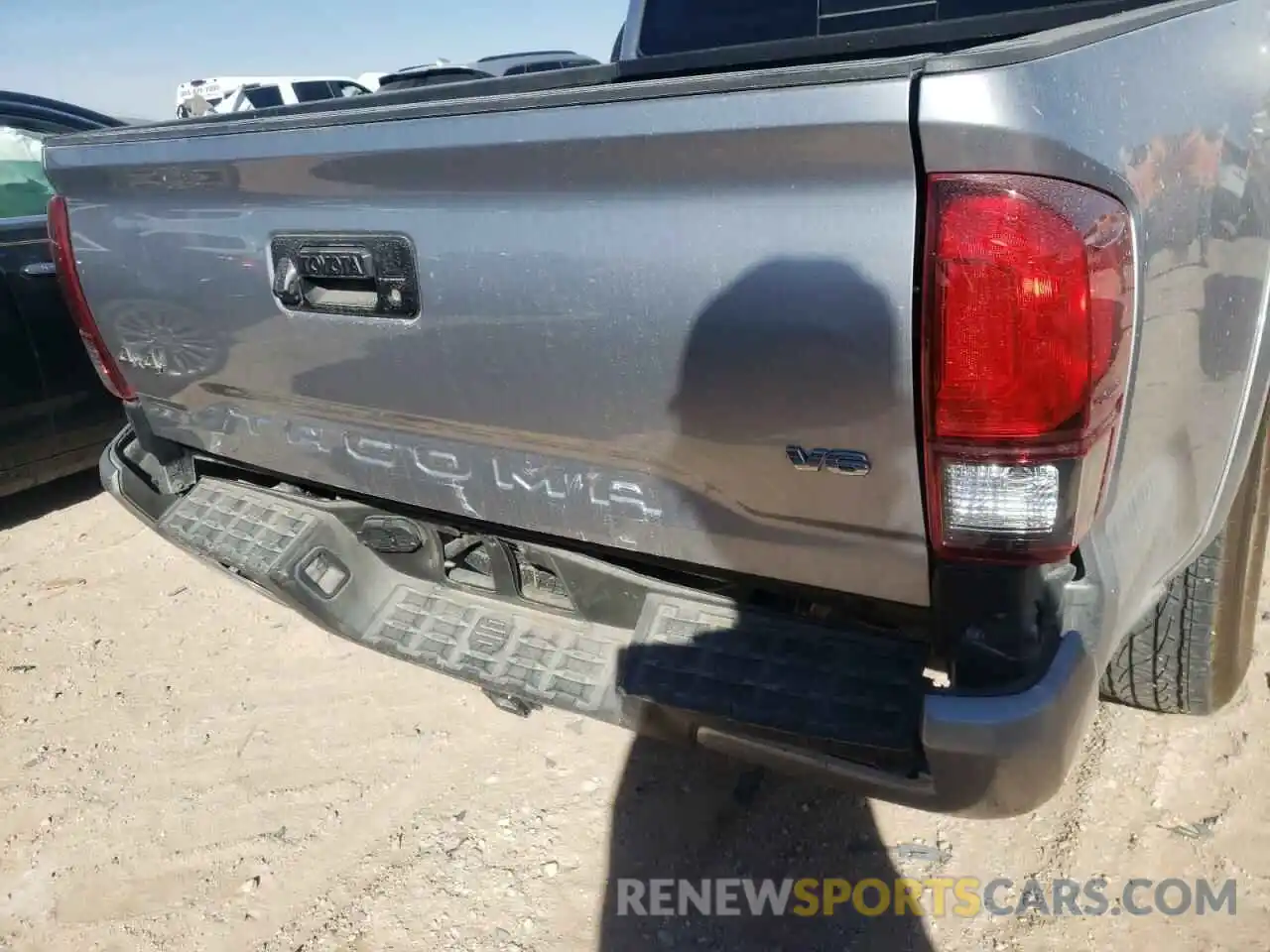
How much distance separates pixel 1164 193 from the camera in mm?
1392

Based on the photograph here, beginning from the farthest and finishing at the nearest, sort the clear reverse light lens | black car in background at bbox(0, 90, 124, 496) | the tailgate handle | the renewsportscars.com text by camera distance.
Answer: black car in background at bbox(0, 90, 124, 496), the renewsportscars.com text, the tailgate handle, the clear reverse light lens

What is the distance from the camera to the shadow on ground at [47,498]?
4.41 metres

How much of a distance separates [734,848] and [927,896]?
44cm

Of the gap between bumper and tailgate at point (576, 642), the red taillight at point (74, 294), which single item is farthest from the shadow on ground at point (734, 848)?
the red taillight at point (74, 294)

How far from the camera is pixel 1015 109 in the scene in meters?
1.15

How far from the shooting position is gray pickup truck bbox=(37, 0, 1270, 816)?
4.11 ft

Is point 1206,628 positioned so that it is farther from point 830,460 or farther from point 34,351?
point 34,351

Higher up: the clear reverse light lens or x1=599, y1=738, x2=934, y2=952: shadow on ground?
the clear reverse light lens

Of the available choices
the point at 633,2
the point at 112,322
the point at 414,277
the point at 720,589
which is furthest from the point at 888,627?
the point at 633,2

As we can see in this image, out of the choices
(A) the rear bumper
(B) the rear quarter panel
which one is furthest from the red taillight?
(B) the rear quarter panel

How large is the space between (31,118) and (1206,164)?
4.72 m

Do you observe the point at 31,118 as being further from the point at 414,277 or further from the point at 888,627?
the point at 888,627

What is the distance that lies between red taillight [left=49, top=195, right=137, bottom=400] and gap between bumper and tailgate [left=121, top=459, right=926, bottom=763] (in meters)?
0.35

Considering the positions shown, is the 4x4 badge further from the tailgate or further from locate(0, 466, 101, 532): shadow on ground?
locate(0, 466, 101, 532): shadow on ground
